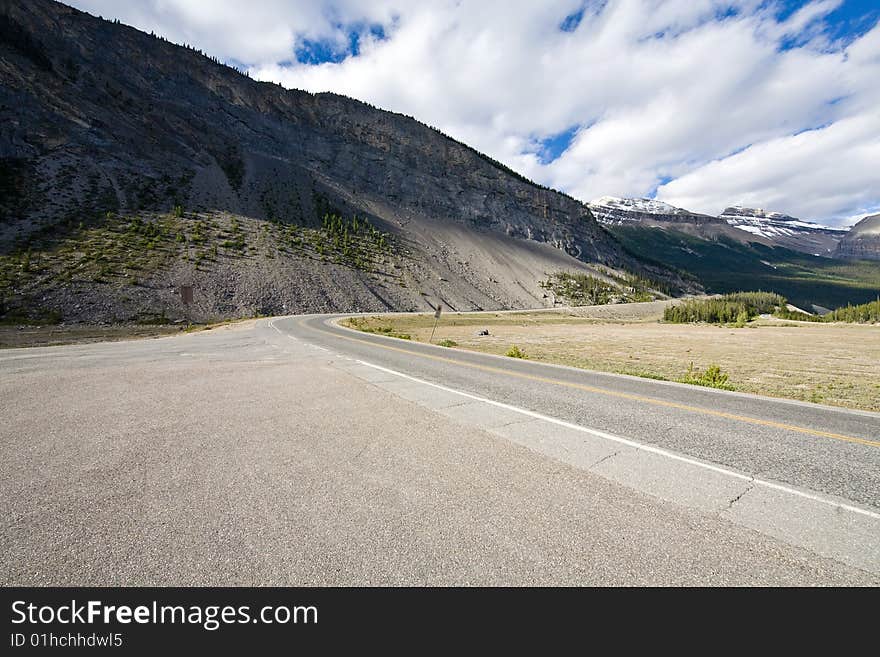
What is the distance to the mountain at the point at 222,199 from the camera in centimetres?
4834

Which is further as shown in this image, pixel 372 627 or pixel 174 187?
pixel 174 187

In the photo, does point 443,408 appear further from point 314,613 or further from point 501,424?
point 314,613

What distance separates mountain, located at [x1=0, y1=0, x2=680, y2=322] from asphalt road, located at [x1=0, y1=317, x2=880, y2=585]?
45.7m

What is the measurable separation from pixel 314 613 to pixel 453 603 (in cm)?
95

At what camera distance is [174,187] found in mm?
71750

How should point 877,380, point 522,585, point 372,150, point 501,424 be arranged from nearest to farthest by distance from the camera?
point 522,585
point 501,424
point 877,380
point 372,150

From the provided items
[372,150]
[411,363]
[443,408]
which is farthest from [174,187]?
[443,408]

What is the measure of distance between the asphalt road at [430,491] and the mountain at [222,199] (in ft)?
150

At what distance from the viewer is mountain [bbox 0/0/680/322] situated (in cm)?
4834

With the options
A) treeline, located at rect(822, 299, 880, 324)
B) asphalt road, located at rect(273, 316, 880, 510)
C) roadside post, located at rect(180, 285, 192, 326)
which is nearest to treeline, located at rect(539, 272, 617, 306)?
treeline, located at rect(822, 299, 880, 324)

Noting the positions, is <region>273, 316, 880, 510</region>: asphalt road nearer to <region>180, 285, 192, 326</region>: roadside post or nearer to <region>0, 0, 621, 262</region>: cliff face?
<region>180, 285, 192, 326</region>: roadside post

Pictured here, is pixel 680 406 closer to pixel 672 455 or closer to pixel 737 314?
pixel 672 455

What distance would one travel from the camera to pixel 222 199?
3009 inches

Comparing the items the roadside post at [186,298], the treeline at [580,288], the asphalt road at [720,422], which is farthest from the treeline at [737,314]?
the roadside post at [186,298]
